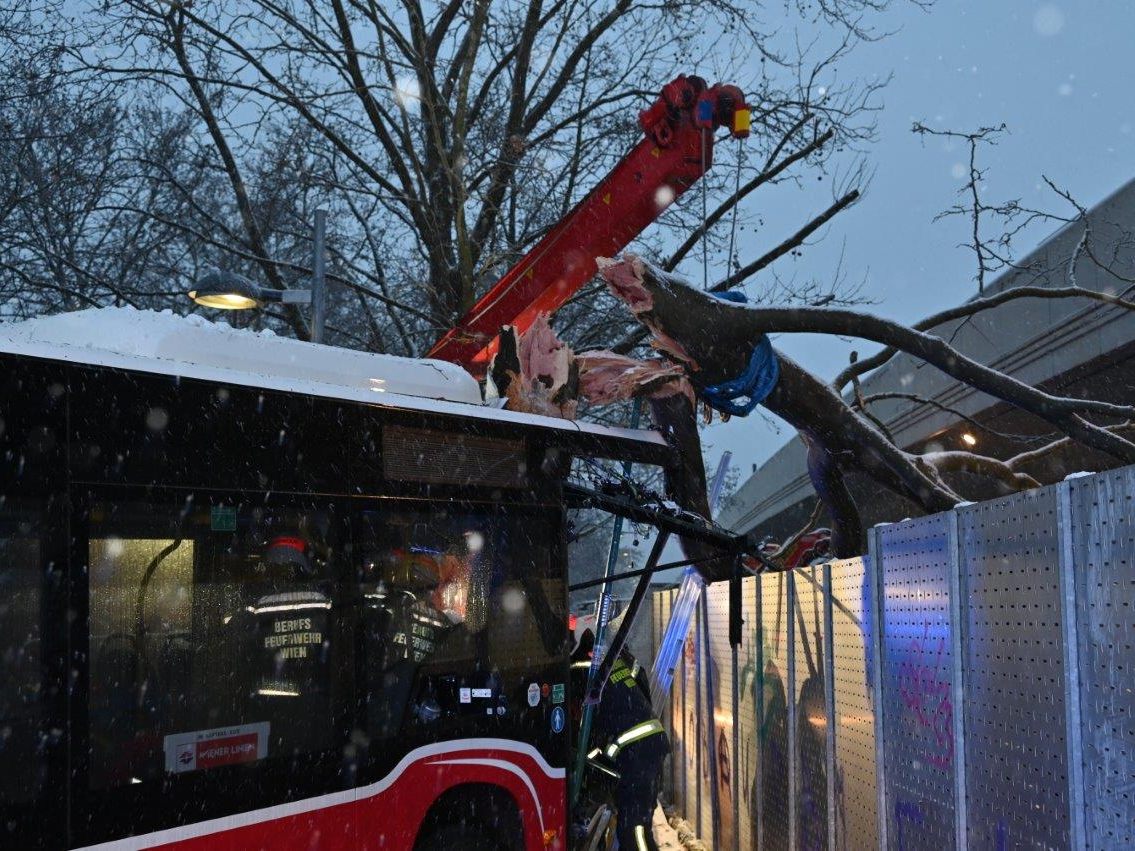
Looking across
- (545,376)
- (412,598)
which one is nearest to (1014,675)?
(412,598)

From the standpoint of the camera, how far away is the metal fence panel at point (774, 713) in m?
8.25

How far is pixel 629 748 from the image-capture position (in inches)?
320

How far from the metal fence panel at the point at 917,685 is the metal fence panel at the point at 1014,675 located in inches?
8.6

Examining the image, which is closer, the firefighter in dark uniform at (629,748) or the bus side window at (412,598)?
the bus side window at (412,598)

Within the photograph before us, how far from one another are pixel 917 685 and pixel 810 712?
2140 millimetres

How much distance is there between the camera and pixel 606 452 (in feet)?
25.3

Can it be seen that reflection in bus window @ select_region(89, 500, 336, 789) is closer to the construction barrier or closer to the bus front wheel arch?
the bus front wheel arch

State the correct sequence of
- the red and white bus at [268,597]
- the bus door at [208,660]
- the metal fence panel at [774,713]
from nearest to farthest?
the red and white bus at [268,597] < the bus door at [208,660] < the metal fence panel at [774,713]

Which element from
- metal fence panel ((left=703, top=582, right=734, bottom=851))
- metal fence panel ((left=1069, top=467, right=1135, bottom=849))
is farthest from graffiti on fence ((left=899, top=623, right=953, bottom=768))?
metal fence panel ((left=703, top=582, right=734, bottom=851))

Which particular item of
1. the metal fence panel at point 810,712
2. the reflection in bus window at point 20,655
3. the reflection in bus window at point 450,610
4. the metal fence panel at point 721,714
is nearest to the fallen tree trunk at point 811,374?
the metal fence panel at point 810,712

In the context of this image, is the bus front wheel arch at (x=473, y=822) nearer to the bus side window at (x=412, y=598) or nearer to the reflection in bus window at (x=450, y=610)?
the reflection in bus window at (x=450, y=610)

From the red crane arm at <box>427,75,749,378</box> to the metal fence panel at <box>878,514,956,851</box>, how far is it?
3158 millimetres

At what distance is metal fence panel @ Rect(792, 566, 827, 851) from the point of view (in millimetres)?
7301

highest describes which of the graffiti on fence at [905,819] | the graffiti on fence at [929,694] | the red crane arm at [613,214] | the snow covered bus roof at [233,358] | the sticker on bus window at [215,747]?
the red crane arm at [613,214]
